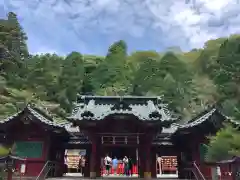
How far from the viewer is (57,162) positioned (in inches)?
791

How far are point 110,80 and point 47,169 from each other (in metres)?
42.9

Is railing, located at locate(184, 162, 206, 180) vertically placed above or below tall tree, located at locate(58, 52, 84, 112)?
below

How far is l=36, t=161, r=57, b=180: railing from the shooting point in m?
17.4

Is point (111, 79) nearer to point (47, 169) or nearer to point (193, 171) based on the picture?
point (47, 169)

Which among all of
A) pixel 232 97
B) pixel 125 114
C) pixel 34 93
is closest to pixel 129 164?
pixel 125 114

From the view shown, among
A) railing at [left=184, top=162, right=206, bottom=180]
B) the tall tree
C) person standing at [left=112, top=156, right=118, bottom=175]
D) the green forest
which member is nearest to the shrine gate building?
railing at [left=184, top=162, right=206, bottom=180]

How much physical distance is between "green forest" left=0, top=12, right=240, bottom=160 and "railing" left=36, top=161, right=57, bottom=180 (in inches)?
743

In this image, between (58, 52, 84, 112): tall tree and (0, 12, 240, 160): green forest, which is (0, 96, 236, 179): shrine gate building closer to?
(0, 12, 240, 160): green forest

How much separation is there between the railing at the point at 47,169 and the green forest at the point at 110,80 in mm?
18876

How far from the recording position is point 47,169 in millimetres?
18219

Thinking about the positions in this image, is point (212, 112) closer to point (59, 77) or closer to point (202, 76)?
point (59, 77)

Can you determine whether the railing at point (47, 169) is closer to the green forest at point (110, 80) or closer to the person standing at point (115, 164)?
the person standing at point (115, 164)

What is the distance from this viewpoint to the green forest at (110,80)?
→ 41875mm

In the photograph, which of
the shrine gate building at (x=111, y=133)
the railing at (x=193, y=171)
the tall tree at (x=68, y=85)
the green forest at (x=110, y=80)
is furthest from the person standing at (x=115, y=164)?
the tall tree at (x=68, y=85)
